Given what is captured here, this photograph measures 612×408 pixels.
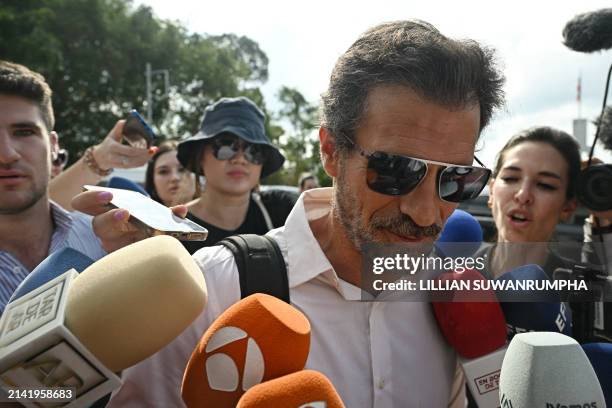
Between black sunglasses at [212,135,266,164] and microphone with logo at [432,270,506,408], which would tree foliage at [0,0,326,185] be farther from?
microphone with logo at [432,270,506,408]

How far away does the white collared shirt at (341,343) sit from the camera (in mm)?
1410

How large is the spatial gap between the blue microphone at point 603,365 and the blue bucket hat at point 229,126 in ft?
7.74

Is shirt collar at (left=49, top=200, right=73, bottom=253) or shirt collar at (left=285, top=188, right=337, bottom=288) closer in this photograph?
shirt collar at (left=285, top=188, right=337, bottom=288)

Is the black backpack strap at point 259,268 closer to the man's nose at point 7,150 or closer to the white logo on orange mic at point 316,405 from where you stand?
the white logo on orange mic at point 316,405

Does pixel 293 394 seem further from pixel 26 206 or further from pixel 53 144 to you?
pixel 53 144

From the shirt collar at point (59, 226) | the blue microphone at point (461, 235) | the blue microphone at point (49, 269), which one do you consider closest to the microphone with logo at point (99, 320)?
the blue microphone at point (49, 269)

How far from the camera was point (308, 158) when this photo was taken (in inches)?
1086

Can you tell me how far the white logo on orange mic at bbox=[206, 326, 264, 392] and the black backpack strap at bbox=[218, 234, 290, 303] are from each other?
0.30 metres

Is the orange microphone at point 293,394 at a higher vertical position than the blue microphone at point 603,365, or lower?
higher

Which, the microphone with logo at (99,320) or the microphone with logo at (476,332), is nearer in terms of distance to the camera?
the microphone with logo at (99,320)

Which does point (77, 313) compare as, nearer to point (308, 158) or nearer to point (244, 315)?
point (244, 315)

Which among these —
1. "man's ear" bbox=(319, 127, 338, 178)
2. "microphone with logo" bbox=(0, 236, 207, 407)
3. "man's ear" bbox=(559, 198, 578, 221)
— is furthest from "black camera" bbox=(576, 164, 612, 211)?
"microphone with logo" bbox=(0, 236, 207, 407)

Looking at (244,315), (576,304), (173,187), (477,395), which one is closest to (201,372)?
(244,315)

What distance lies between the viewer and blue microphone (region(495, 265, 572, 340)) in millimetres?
1405
